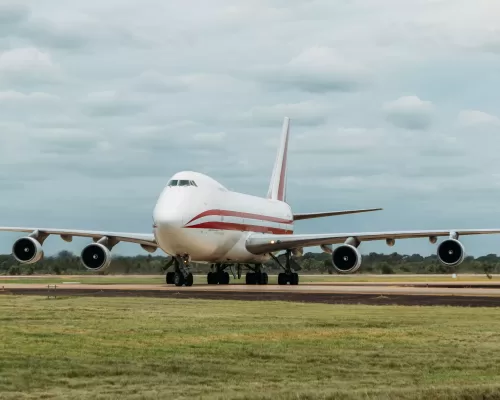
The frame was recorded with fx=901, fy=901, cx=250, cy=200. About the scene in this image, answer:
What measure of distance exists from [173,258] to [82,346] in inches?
1244

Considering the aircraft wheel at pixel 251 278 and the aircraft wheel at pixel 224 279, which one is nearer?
the aircraft wheel at pixel 224 279

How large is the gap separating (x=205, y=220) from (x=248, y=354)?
1255 inches

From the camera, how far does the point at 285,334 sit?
55.8 ft

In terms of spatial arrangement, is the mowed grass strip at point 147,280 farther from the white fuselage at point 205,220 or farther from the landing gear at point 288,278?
the landing gear at point 288,278

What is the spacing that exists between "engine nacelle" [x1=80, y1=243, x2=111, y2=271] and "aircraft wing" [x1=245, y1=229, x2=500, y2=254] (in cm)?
864

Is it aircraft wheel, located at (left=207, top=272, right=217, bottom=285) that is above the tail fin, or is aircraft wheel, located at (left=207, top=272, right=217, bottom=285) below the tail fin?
below

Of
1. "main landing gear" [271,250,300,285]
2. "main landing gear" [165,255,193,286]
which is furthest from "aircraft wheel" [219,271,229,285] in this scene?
"main landing gear" [165,255,193,286]

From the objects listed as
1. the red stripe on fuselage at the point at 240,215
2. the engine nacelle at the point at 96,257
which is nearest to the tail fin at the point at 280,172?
the red stripe on fuselage at the point at 240,215

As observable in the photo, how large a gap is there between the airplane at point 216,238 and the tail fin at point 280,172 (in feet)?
23.5

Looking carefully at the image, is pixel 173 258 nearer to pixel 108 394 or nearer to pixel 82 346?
pixel 82 346

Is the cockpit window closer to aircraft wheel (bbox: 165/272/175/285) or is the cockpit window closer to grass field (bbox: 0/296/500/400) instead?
aircraft wheel (bbox: 165/272/175/285)

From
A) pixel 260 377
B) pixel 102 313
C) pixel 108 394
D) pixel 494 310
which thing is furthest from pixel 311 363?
pixel 494 310

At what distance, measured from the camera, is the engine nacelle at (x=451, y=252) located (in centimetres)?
4647

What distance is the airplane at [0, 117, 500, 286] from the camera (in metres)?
44.2
